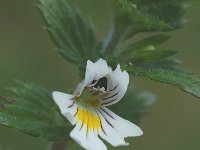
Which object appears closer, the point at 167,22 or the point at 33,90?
the point at 167,22

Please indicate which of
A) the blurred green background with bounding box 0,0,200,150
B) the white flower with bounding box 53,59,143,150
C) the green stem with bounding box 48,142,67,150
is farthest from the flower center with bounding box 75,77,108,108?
the blurred green background with bounding box 0,0,200,150

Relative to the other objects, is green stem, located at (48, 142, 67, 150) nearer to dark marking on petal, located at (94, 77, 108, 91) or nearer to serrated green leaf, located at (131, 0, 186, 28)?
dark marking on petal, located at (94, 77, 108, 91)

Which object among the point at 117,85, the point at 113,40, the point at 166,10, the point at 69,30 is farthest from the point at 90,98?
the point at 166,10

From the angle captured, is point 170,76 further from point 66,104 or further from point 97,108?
point 66,104

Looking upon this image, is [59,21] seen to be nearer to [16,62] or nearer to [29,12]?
[16,62]

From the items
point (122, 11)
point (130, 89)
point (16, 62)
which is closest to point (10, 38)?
point (16, 62)

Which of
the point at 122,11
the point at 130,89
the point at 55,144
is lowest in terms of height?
the point at 55,144

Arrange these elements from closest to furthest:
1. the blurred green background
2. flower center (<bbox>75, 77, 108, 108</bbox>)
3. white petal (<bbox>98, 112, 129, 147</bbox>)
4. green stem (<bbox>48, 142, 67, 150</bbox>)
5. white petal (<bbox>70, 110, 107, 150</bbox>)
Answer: white petal (<bbox>70, 110, 107, 150</bbox>)
white petal (<bbox>98, 112, 129, 147</bbox>)
flower center (<bbox>75, 77, 108, 108</bbox>)
green stem (<bbox>48, 142, 67, 150</bbox>)
the blurred green background
